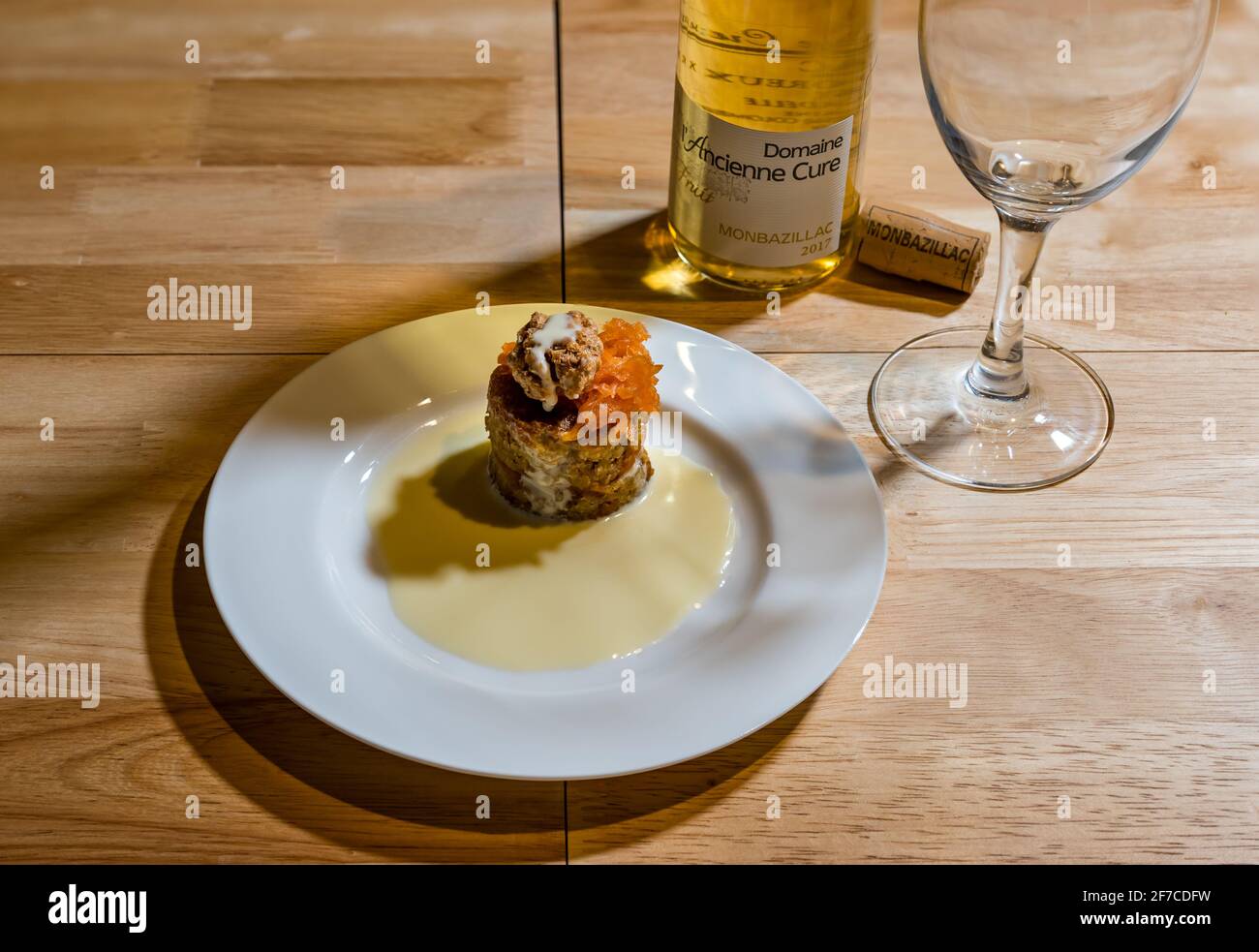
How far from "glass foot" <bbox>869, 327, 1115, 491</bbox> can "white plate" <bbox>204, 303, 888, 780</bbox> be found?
83mm

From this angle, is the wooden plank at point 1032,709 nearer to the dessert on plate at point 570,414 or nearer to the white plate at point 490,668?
the white plate at point 490,668

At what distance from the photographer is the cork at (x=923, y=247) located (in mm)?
896

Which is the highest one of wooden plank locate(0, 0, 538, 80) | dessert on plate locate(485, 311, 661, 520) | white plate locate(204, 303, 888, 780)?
wooden plank locate(0, 0, 538, 80)

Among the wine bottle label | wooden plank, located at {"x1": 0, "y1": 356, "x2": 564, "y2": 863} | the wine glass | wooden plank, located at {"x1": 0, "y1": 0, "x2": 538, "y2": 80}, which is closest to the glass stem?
the wine glass

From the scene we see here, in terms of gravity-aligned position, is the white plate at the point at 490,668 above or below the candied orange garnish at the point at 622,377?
below

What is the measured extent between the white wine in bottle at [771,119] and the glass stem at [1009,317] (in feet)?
0.46

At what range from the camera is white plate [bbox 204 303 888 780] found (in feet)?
1.91

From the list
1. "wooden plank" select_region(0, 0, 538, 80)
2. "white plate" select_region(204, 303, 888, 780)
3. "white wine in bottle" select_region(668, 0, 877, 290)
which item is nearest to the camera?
"white plate" select_region(204, 303, 888, 780)

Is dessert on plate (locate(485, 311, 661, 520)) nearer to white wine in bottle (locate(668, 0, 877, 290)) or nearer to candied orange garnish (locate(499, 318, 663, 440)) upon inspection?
candied orange garnish (locate(499, 318, 663, 440))

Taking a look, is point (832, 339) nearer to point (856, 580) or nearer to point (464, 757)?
point (856, 580)

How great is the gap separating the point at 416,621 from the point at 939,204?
564mm

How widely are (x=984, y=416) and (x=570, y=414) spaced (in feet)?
0.94

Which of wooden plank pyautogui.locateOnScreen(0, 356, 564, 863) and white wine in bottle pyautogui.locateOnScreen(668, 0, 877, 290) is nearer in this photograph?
wooden plank pyautogui.locateOnScreen(0, 356, 564, 863)

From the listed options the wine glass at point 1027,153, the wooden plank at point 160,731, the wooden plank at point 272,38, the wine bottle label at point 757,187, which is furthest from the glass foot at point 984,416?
the wooden plank at point 272,38
